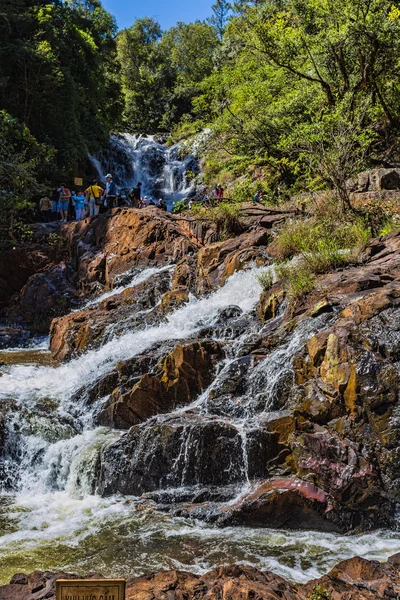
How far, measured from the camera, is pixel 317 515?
6039 mm

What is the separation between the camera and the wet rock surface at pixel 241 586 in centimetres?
370

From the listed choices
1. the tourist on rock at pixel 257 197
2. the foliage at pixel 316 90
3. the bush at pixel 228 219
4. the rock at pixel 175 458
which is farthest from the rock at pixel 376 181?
the rock at pixel 175 458

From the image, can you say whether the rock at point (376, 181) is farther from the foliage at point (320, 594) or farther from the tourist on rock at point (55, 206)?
the tourist on rock at point (55, 206)

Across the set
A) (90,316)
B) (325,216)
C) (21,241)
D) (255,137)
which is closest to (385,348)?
(325,216)

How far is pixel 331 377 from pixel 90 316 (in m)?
7.28

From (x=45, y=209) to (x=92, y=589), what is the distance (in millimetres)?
19657

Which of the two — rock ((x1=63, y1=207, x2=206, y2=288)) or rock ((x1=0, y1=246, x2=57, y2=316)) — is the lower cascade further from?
rock ((x1=0, y1=246, x2=57, y2=316))

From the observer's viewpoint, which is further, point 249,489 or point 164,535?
point 249,489

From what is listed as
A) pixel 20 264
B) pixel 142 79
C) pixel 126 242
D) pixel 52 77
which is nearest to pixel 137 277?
pixel 126 242

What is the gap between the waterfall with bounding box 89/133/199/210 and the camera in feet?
88.5

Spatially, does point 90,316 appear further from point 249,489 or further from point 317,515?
point 317,515

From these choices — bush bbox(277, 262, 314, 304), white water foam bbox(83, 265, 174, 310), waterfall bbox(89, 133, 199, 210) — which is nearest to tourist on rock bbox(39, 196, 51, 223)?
waterfall bbox(89, 133, 199, 210)

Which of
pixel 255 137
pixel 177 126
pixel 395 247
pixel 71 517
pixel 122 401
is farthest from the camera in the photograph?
pixel 177 126

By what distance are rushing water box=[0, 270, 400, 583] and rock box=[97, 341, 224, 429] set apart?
0.23 meters
